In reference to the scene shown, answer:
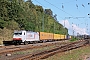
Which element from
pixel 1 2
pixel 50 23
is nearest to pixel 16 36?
pixel 1 2

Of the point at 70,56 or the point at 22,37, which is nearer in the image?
the point at 70,56

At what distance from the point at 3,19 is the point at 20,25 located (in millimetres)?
7963

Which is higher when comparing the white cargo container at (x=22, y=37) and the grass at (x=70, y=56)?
the white cargo container at (x=22, y=37)

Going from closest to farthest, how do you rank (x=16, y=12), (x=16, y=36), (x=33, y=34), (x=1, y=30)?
(x=16, y=36)
(x=33, y=34)
(x=1, y=30)
(x=16, y=12)

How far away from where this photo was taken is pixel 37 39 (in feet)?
204

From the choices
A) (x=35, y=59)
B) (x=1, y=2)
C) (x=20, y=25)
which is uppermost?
(x=1, y=2)

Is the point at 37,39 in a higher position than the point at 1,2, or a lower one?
lower

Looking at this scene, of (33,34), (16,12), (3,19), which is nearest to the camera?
(33,34)

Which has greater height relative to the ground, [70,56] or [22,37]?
[22,37]

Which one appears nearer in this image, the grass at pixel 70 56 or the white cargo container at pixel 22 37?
the grass at pixel 70 56

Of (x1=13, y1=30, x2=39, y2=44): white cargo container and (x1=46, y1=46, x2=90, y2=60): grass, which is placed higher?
(x1=13, y1=30, x2=39, y2=44): white cargo container

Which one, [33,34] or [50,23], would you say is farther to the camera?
[50,23]

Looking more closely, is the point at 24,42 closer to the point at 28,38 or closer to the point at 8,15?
the point at 28,38

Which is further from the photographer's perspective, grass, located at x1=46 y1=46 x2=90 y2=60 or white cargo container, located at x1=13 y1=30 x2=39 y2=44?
white cargo container, located at x1=13 y1=30 x2=39 y2=44
